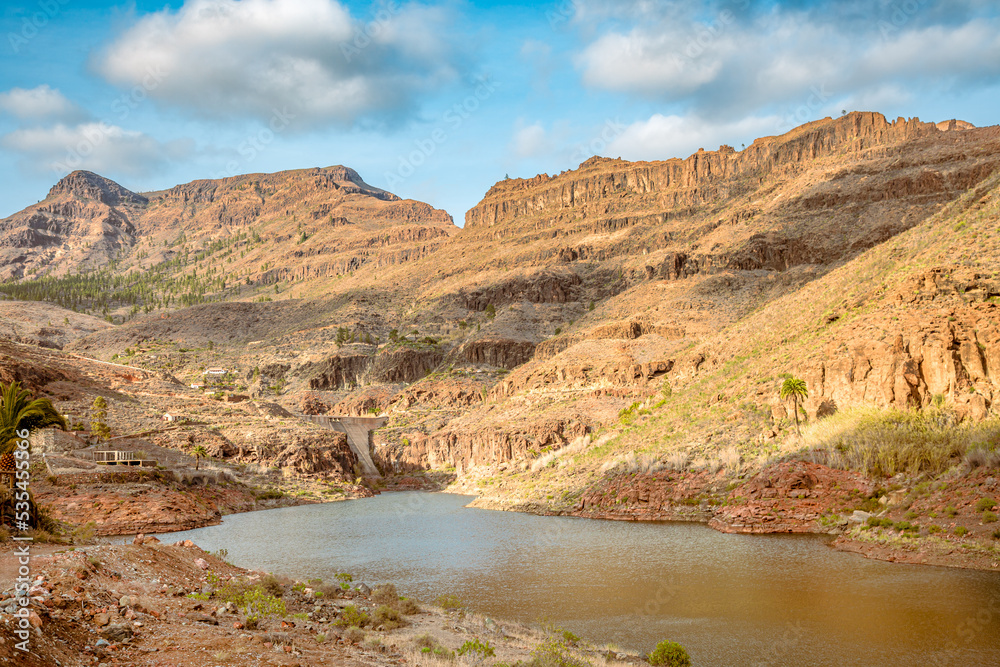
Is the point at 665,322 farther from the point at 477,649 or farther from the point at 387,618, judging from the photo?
the point at 477,649

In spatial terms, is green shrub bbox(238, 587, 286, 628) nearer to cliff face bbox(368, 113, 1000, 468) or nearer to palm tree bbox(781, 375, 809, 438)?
cliff face bbox(368, 113, 1000, 468)

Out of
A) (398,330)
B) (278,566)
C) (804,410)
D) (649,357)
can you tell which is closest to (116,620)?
(278,566)

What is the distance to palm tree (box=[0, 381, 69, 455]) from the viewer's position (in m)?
27.3

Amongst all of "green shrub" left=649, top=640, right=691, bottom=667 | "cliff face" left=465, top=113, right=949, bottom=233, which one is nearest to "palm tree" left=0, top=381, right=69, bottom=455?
"green shrub" left=649, top=640, right=691, bottom=667

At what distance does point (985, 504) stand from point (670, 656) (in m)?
20.6

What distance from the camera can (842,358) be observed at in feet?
147

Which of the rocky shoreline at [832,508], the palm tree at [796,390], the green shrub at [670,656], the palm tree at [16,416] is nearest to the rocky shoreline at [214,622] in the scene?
the green shrub at [670,656]

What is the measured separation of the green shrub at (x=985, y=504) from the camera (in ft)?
96.8

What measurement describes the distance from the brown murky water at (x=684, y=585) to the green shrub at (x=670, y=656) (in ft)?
2.75

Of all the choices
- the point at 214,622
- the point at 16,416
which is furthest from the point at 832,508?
the point at 16,416

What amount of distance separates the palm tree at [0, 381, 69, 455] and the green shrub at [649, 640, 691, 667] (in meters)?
26.6

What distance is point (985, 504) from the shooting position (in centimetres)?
2964

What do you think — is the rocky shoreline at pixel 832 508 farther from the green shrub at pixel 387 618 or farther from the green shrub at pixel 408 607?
the green shrub at pixel 387 618

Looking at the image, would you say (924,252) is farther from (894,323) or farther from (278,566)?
(278,566)
